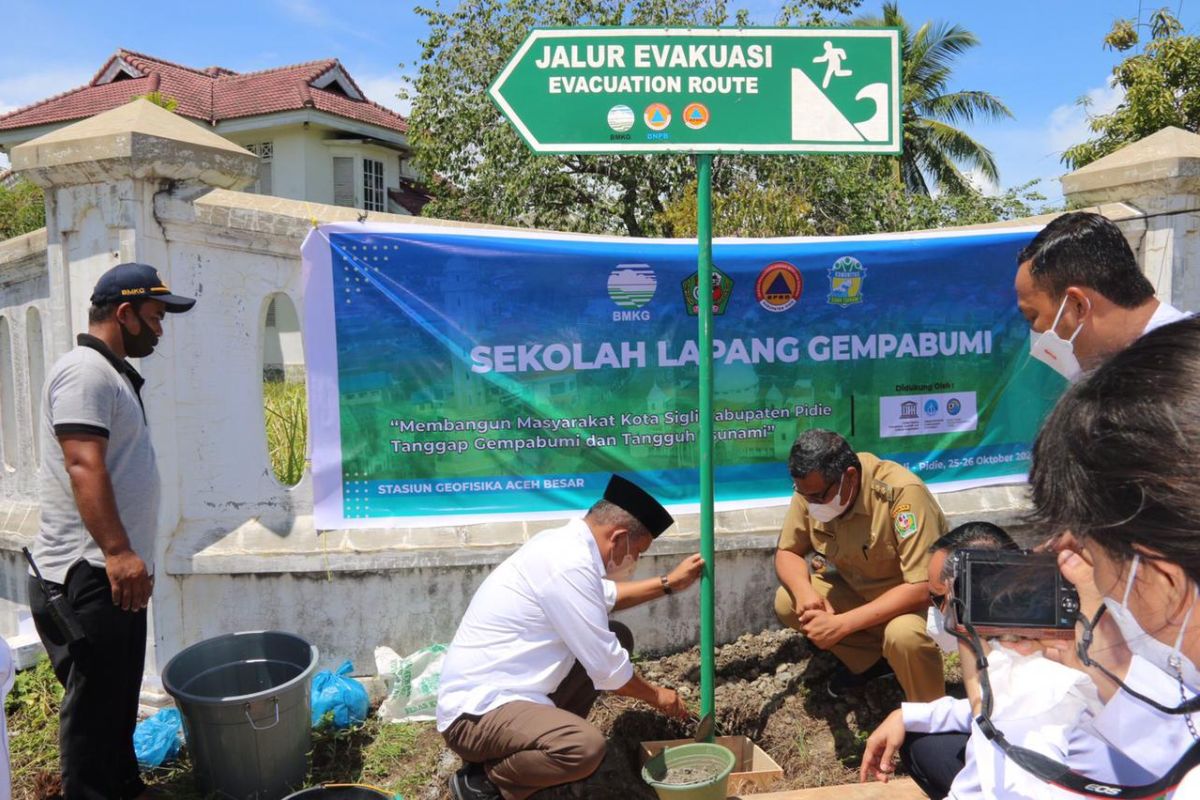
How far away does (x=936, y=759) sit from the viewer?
251 centimetres

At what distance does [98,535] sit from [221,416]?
42.8 inches

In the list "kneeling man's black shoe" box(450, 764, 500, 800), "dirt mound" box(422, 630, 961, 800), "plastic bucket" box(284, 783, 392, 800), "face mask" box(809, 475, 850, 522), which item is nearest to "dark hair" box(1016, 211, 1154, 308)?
"face mask" box(809, 475, 850, 522)

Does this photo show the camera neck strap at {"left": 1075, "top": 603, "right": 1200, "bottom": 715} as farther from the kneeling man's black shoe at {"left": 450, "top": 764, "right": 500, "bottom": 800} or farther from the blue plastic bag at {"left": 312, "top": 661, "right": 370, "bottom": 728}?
the blue plastic bag at {"left": 312, "top": 661, "right": 370, "bottom": 728}

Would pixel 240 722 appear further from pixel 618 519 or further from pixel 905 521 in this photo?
pixel 905 521

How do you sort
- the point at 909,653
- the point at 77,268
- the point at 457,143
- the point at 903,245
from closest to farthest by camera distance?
the point at 909,653
the point at 77,268
the point at 903,245
the point at 457,143

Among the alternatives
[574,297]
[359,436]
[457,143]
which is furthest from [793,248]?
[457,143]

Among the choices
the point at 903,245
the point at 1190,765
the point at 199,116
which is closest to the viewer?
the point at 1190,765

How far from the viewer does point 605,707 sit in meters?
3.79

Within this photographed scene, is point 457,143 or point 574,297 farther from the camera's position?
point 457,143

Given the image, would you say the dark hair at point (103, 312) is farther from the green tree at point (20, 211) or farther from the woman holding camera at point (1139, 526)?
A: the green tree at point (20, 211)

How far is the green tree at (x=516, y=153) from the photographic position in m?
11.9

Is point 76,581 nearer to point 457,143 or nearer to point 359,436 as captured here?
point 359,436

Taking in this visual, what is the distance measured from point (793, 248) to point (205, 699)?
3146mm

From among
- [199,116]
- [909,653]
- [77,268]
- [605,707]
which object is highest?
[199,116]
